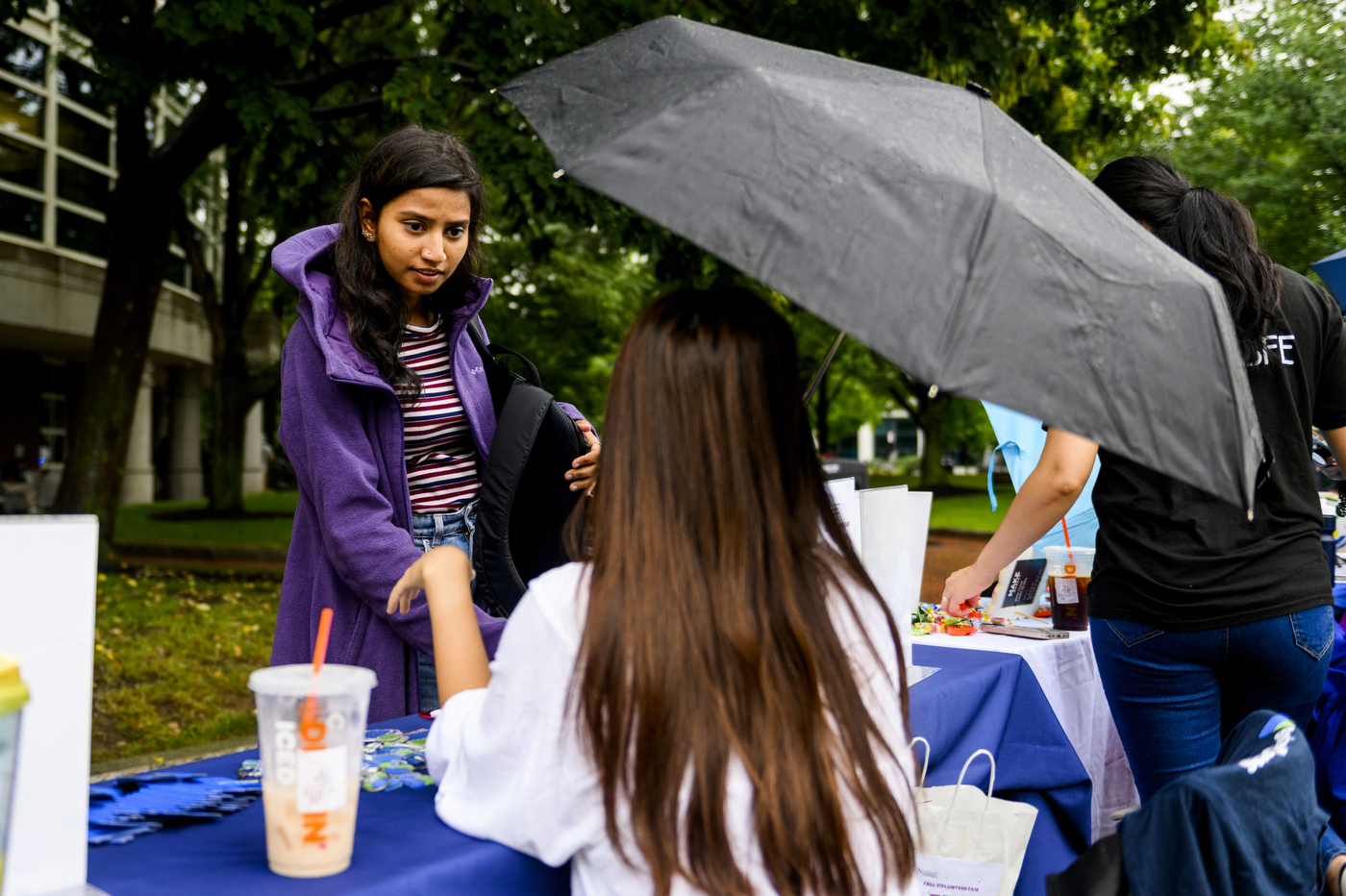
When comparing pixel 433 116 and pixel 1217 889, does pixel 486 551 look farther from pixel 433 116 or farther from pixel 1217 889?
pixel 433 116

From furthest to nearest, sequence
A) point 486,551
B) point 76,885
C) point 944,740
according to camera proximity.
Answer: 1. point 944,740
2. point 486,551
3. point 76,885

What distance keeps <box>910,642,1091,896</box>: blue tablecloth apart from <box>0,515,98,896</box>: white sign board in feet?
5.88

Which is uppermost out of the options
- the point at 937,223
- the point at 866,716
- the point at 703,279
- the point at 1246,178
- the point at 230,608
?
the point at 1246,178

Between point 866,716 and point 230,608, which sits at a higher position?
point 866,716

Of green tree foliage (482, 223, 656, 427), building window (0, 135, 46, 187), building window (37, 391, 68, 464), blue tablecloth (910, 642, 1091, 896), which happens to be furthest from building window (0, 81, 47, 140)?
blue tablecloth (910, 642, 1091, 896)

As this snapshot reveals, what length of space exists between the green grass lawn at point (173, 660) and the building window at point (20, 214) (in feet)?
27.4

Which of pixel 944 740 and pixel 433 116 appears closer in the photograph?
pixel 944 740

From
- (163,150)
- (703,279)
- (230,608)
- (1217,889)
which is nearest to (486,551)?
(1217,889)

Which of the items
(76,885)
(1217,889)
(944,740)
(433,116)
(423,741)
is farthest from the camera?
(433,116)

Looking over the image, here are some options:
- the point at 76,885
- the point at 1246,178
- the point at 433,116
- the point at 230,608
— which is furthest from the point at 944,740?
the point at 1246,178

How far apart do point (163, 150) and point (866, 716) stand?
1006 cm

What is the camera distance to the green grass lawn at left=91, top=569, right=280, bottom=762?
5.96 metres

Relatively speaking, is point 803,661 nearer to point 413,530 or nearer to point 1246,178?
point 413,530

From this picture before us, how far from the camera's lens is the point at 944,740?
2.47m
